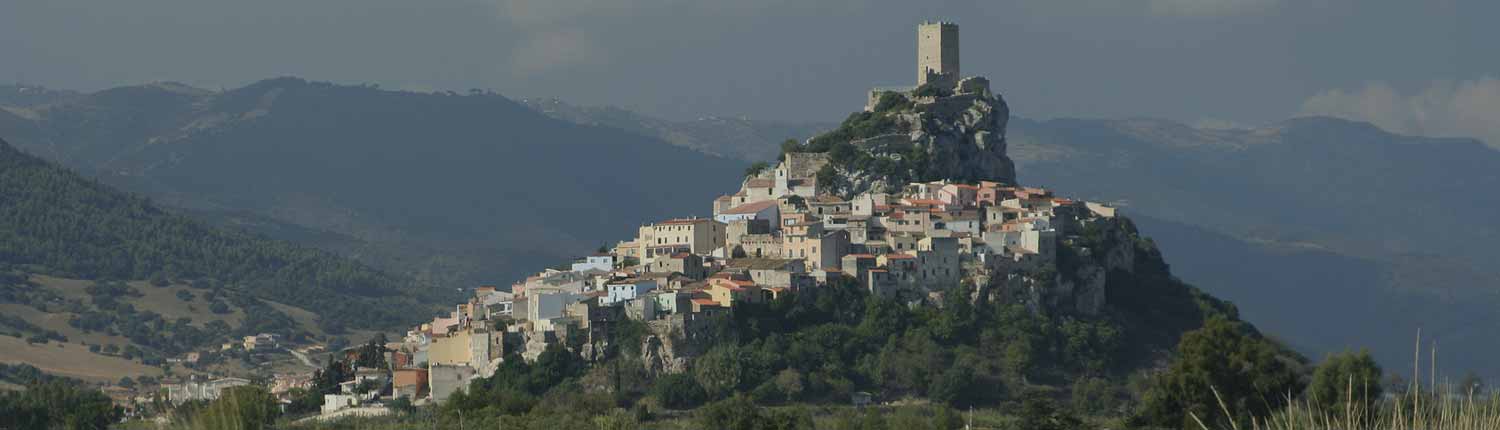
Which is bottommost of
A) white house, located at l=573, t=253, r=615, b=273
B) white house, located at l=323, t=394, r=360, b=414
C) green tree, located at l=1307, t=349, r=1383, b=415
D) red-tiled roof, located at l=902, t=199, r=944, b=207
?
white house, located at l=323, t=394, r=360, b=414

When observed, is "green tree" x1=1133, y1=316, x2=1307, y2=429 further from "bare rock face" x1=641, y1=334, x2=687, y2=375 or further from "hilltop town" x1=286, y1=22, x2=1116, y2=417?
"hilltop town" x1=286, y1=22, x2=1116, y2=417

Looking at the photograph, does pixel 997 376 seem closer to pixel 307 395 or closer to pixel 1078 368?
pixel 1078 368

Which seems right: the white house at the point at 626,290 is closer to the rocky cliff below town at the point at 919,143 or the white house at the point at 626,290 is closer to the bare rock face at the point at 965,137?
the rocky cliff below town at the point at 919,143

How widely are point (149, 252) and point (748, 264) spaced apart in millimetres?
91197

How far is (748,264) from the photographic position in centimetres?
6475

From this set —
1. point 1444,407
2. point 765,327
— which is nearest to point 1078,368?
point 765,327

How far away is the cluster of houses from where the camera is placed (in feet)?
202

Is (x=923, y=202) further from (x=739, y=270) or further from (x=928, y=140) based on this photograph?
(x=739, y=270)

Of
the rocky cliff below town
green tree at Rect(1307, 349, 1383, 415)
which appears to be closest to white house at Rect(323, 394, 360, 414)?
the rocky cliff below town

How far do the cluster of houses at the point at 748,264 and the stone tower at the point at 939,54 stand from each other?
824 centimetres

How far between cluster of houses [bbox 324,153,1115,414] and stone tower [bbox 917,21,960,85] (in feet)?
27.0

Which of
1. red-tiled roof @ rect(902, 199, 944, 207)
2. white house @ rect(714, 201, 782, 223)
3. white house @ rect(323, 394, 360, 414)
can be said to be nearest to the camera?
white house @ rect(323, 394, 360, 414)

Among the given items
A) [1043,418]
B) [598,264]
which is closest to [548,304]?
[598,264]

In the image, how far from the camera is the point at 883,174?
237 feet
